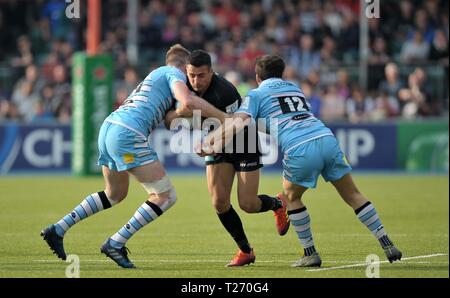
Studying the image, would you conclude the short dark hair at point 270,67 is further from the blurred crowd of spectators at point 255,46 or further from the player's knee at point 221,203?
the blurred crowd of spectators at point 255,46

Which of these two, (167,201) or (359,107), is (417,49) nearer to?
(359,107)

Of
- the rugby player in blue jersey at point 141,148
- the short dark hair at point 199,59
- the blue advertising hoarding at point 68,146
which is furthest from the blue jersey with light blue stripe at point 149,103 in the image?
the blue advertising hoarding at point 68,146

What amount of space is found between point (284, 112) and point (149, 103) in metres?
1.29

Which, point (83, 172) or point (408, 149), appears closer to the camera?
point (83, 172)

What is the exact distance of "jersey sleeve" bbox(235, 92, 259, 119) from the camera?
999cm

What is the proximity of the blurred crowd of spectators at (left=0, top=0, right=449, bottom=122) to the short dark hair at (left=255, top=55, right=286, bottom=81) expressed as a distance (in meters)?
13.6

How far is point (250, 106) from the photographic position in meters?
10.0

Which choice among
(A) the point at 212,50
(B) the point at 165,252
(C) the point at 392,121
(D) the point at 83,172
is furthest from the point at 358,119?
(B) the point at 165,252

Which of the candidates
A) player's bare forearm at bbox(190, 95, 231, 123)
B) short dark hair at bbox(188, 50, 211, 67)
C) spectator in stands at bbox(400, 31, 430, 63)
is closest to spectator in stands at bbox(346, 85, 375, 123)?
spectator in stands at bbox(400, 31, 430, 63)

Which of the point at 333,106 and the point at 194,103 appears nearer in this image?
the point at 194,103

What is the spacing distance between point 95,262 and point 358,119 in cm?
1478

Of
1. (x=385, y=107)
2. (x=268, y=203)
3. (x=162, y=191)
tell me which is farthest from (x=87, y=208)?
(x=385, y=107)

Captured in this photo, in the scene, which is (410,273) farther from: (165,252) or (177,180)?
(177,180)

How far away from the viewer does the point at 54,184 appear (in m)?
20.8
